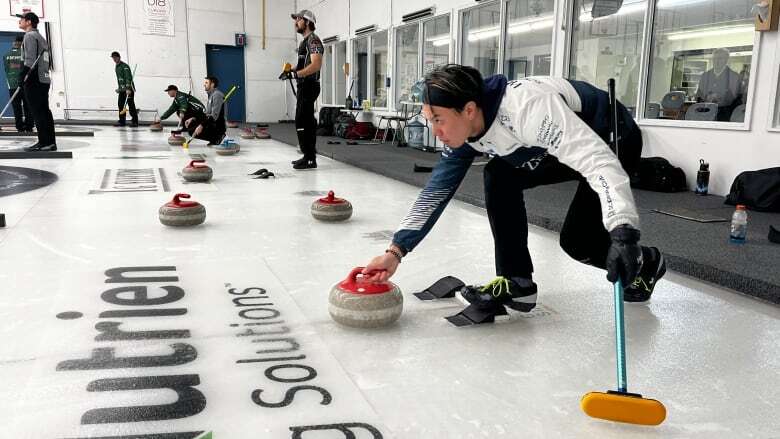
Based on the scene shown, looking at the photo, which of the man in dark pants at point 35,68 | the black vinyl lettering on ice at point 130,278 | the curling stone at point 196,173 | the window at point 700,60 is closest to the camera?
the black vinyl lettering on ice at point 130,278

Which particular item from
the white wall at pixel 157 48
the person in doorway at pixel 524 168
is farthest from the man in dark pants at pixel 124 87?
the person in doorway at pixel 524 168

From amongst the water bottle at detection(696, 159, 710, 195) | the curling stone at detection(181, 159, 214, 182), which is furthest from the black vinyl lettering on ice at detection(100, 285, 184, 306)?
the water bottle at detection(696, 159, 710, 195)

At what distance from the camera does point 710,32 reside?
5.49 metres

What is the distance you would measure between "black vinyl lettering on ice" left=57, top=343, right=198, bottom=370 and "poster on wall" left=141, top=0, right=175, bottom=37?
15.7 metres

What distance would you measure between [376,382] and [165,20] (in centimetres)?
1627

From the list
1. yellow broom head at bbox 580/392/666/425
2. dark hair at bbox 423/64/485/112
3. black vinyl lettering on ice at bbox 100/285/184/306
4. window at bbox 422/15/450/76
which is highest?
window at bbox 422/15/450/76

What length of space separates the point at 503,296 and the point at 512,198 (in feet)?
1.22

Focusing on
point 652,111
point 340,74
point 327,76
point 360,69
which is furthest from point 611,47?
point 327,76

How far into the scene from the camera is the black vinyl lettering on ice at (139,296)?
2299 mm

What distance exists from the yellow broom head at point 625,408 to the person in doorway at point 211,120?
7.88 m

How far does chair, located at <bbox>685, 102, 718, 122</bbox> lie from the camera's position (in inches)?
212

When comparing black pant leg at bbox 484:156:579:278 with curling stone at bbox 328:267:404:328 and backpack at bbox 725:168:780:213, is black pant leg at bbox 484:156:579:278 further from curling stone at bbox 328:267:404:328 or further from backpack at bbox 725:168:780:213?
backpack at bbox 725:168:780:213

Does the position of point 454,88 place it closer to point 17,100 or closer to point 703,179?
point 703,179

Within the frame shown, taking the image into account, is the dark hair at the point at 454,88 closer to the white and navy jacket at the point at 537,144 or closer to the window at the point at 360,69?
the white and navy jacket at the point at 537,144
